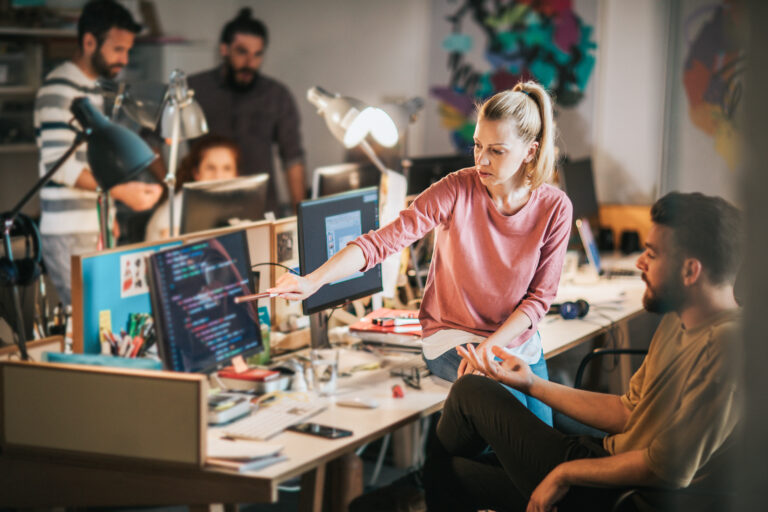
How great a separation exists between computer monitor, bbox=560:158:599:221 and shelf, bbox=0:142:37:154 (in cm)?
270

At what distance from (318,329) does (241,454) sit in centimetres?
82

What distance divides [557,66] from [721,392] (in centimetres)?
344

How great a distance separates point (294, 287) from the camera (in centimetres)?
206

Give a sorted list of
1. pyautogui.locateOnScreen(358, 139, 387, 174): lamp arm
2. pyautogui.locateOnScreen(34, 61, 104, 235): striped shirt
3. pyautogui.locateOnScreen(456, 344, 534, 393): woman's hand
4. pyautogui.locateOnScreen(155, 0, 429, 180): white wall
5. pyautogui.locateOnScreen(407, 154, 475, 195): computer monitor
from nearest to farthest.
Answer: pyautogui.locateOnScreen(456, 344, 534, 393): woman's hand → pyautogui.locateOnScreen(358, 139, 387, 174): lamp arm → pyautogui.locateOnScreen(34, 61, 104, 235): striped shirt → pyautogui.locateOnScreen(407, 154, 475, 195): computer monitor → pyautogui.locateOnScreen(155, 0, 429, 180): white wall

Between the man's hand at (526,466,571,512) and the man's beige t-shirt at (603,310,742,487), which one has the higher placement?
the man's beige t-shirt at (603,310,742,487)

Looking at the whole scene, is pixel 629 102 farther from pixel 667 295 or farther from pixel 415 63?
pixel 667 295

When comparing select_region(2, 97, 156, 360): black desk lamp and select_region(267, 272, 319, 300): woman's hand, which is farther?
select_region(2, 97, 156, 360): black desk lamp

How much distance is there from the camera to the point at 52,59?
4547 millimetres

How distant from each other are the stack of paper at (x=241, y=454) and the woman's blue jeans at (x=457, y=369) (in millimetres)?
600

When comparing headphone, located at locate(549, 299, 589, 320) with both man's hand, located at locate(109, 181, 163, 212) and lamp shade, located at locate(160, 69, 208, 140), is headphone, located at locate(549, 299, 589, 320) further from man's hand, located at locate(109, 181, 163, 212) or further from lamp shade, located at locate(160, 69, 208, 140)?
man's hand, located at locate(109, 181, 163, 212)

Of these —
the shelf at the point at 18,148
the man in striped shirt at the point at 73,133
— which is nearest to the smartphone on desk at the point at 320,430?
the man in striped shirt at the point at 73,133

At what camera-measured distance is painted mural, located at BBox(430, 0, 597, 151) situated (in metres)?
4.72

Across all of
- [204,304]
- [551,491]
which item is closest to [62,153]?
[204,304]

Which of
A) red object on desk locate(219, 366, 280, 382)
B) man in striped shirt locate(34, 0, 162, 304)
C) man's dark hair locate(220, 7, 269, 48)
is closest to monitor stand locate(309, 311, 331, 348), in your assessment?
red object on desk locate(219, 366, 280, 382)
